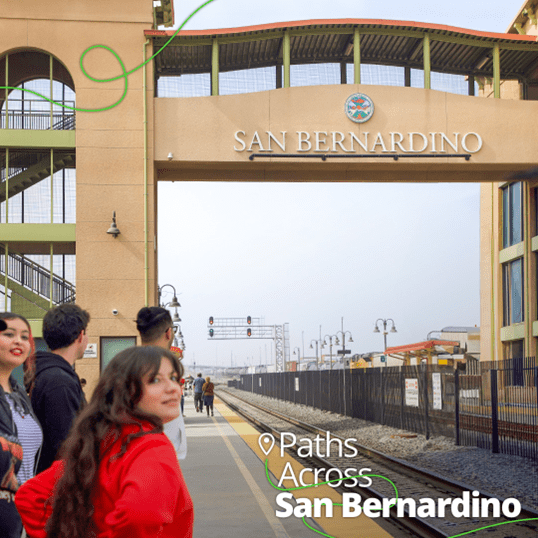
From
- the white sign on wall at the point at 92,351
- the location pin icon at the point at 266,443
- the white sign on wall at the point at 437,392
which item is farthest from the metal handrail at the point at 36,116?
the white sign on wall at the point at 437,392

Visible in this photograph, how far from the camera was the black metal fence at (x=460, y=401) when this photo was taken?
15047mm

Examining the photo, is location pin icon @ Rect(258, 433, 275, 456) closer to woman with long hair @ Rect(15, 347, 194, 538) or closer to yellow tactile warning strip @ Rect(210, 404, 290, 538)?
yellow tactile warning strip @ Rect(210, 404, 290, 538)

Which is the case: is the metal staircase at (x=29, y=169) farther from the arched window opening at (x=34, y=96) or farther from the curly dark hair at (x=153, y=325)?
the curly dark hair at (x=153, y=325)

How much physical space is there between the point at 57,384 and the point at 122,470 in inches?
75.7

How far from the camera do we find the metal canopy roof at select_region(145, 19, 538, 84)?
2723 centimetres

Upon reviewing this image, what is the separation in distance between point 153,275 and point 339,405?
33.2ft

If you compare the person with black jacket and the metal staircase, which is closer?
the person with black jacket

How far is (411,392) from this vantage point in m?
20.7

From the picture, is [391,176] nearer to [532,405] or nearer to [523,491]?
[532,405]

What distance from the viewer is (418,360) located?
46.1 metres

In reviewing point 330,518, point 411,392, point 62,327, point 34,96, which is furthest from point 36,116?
point 62,327

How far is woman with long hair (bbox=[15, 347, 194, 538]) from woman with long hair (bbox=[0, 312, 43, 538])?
3.39ft

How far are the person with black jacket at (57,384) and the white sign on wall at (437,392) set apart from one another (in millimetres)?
15266

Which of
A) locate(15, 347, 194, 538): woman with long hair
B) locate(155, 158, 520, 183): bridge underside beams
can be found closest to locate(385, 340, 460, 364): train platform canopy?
locate(155, 158, 520, 183): bridge underside beams
